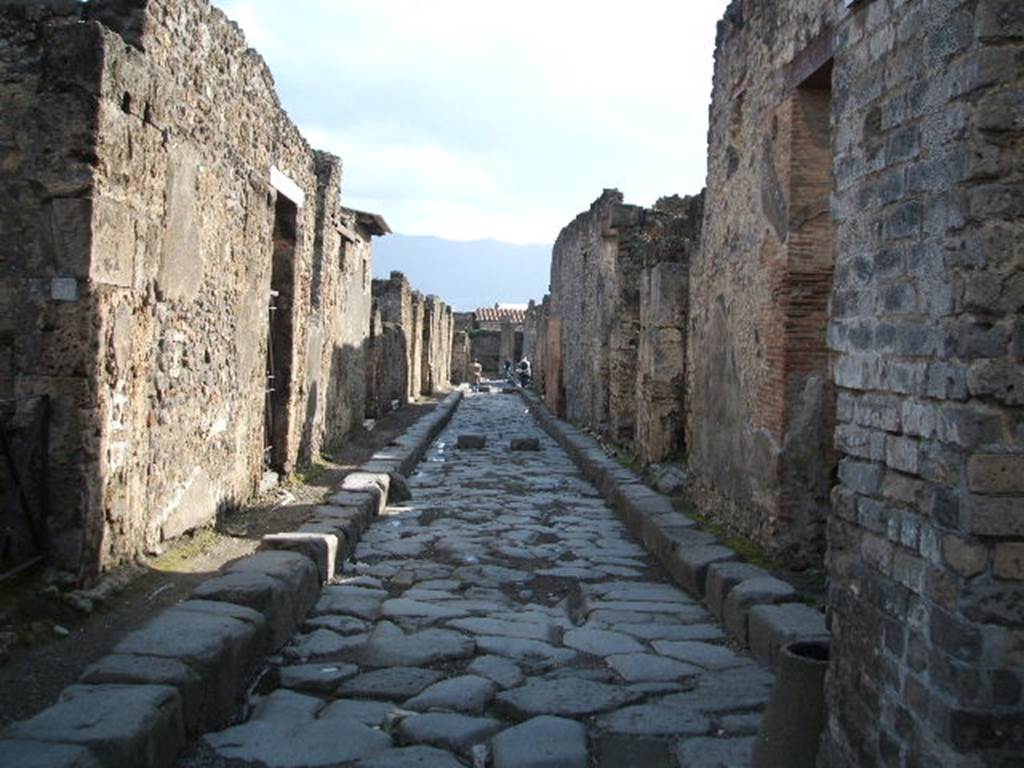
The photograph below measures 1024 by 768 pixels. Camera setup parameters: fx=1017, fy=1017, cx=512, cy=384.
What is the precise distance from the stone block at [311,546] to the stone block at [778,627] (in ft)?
7.93

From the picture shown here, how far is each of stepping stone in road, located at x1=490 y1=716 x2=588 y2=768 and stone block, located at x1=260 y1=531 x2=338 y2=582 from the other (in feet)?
7.45

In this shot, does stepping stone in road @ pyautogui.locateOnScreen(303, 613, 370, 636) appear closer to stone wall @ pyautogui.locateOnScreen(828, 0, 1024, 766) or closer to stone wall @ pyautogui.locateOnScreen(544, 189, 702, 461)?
stone wall @ pyautogui.locateOnScreen(828, 0, 1024, 766)

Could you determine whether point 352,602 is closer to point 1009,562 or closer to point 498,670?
point 498,670

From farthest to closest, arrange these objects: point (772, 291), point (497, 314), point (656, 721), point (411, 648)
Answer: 1. point (497, 314)
2. point (772, 291)
3. point (411, 648)
4. point (656, 721)

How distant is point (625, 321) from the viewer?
1310 centimetres

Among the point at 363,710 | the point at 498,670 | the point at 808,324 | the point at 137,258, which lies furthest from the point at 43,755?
the point at 808,324

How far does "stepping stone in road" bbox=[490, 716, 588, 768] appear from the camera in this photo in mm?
3389

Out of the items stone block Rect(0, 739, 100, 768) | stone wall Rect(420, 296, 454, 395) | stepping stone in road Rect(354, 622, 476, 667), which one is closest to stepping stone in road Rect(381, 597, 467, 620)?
stepping stone in road Rect(354, 622, 476, 667)

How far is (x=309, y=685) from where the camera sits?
4.17m

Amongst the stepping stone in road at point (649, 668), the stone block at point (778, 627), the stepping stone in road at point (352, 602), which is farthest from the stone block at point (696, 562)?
the stepping stone in road at point (352, 602)

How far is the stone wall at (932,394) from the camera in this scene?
2436 millimetres

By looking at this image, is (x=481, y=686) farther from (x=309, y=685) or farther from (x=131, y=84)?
(x=131, y=84)

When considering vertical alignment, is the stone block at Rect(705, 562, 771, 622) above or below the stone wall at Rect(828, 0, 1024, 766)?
below

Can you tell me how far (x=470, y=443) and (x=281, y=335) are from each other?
5014 millimetres
